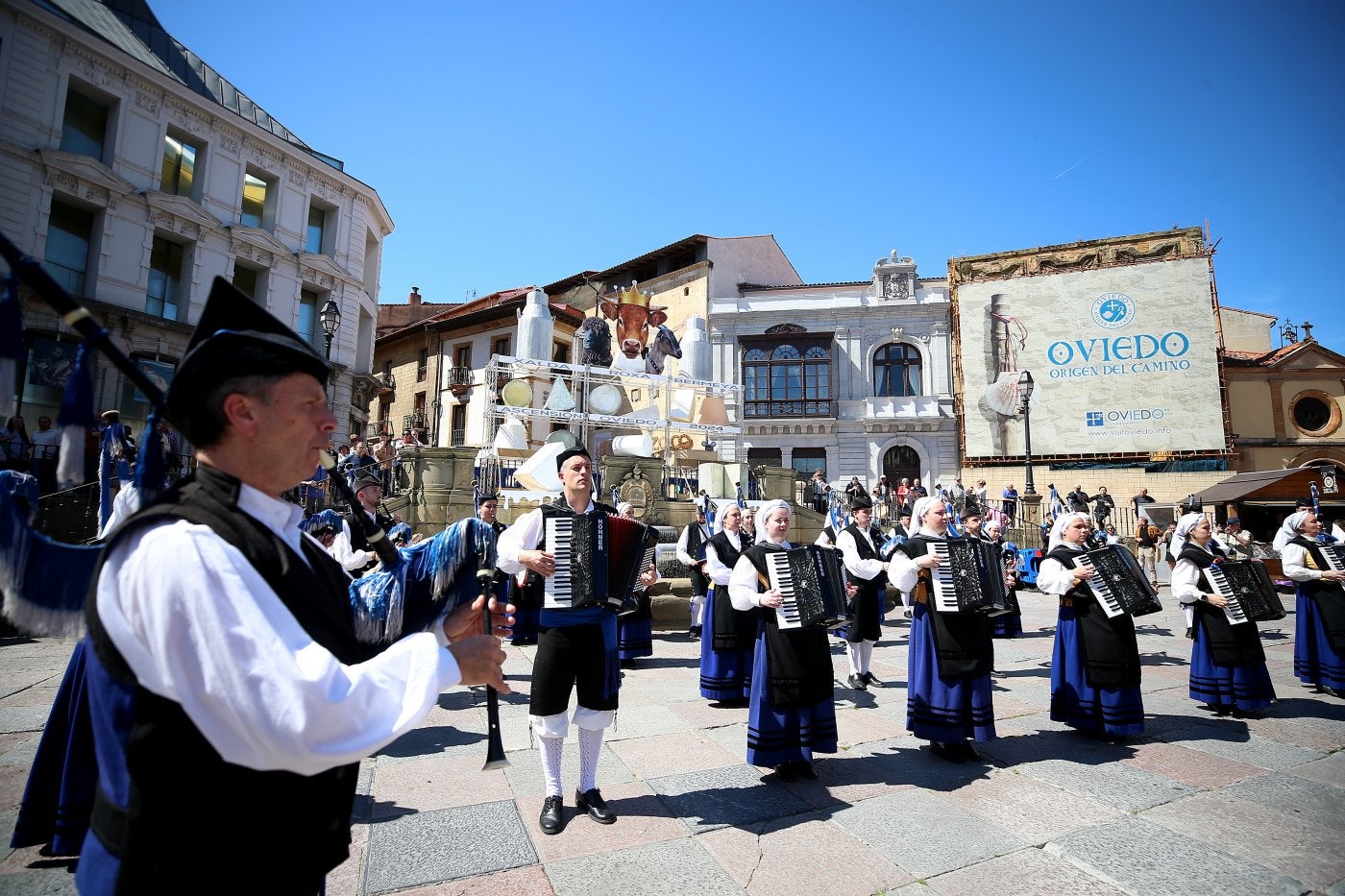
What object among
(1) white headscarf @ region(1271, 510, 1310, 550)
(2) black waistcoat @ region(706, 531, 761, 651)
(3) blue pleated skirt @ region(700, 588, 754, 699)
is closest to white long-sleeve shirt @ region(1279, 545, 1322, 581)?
(1) white headscarf @ region(1271, 510, 1310, 550)

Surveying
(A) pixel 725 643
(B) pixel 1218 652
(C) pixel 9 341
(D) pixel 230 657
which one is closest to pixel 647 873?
(D) pixel 230 657

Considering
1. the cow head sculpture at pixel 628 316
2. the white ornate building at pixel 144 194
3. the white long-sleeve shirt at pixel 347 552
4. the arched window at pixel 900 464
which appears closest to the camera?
the white long-sleeve shirt at pixel 347 552

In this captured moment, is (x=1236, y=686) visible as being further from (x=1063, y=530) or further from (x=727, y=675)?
(x=727, y=675)

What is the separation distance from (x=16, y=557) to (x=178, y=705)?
871mm

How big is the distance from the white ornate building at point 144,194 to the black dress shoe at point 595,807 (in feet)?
56.1

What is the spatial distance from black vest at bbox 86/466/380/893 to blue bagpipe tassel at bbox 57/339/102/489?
0.41m

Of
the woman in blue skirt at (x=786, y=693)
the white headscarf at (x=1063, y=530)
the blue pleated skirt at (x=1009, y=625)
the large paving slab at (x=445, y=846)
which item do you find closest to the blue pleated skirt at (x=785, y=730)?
the woman in blue skirt at (x=786, y=693)

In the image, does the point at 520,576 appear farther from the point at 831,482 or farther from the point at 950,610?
the point at 831,482

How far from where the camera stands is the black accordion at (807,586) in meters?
4.46

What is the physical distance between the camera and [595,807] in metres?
3.76

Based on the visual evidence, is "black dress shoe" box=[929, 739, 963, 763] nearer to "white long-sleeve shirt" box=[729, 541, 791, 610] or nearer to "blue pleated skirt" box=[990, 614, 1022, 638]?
"white long-sleeve shirt" box=[729, 541, 791, 610]

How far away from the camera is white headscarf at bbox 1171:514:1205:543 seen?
6.59 meters

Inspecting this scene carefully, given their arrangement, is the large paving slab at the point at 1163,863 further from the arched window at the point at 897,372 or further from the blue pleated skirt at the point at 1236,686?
the arched window at the point at 897,372

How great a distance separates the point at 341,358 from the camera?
24062mm
